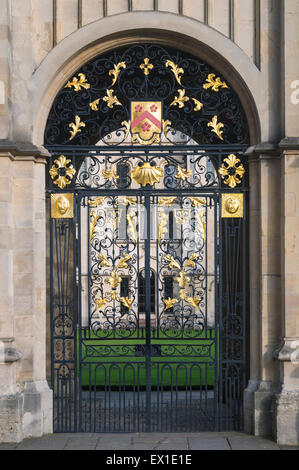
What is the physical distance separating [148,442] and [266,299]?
2207 millimetres

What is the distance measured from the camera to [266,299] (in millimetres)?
7254

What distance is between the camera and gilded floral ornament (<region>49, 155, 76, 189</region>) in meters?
7.64

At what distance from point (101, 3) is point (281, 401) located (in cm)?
527

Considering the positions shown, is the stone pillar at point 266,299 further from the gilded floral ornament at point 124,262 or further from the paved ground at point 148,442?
the gilded floral ornament at point 124,262

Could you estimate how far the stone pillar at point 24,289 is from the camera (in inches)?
275

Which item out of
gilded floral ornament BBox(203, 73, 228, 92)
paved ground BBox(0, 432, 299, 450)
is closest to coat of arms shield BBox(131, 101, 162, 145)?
gilded floral ornament BBox(203, 73, 228, 92)

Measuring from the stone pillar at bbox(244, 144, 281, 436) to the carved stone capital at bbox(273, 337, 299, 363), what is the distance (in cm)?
25

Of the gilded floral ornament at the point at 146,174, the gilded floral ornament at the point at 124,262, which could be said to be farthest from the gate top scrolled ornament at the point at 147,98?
the gilded floral ornament at the point at 124,262

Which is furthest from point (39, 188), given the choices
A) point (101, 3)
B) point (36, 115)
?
point (101, 3)

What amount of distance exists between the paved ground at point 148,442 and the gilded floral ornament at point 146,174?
10.4 feet

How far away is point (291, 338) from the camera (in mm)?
6984

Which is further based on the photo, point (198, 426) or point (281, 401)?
point (198, 426)

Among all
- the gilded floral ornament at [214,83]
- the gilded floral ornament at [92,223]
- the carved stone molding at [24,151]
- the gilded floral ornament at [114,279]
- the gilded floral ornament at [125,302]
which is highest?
the gilded floral ornament at [214,83]

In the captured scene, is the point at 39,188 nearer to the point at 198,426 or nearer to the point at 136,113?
the point at 136,113
